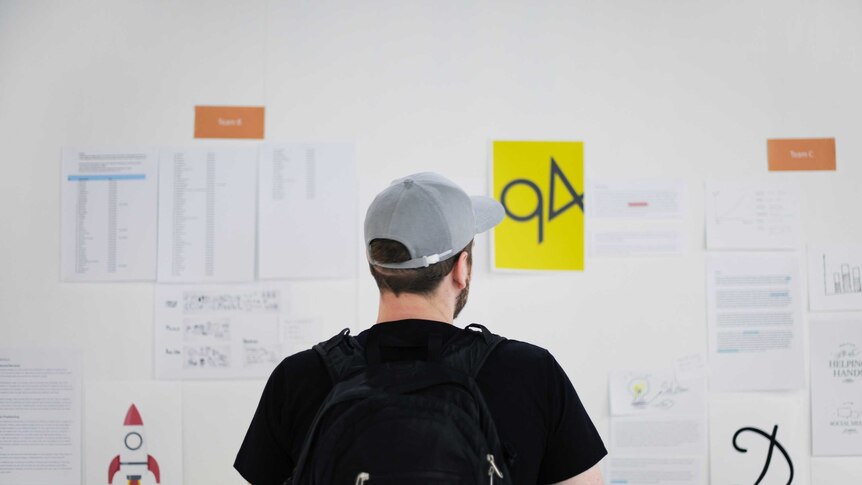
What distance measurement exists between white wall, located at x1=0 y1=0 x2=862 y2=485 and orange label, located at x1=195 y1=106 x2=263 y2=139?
0.03 meters

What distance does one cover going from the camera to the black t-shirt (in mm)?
840

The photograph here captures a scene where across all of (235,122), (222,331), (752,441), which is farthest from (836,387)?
(235,122)

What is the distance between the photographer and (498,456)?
2.67 feet

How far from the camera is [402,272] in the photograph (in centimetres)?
85

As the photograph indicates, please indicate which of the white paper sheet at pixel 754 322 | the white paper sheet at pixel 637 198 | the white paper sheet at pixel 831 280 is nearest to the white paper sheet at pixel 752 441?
the white paper sheet at pixel 754 322

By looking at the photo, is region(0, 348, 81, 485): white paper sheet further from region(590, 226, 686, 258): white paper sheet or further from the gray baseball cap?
region(590, 226, 686, 258): white paper sheet

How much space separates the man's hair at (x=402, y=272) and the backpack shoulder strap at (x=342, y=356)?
0.09 meters

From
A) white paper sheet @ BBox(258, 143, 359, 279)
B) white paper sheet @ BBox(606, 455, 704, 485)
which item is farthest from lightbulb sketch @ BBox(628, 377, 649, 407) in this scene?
white paper sheet @ BBox(258, 143, 359, 279)

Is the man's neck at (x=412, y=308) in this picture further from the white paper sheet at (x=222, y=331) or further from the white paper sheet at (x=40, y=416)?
the white paper sheet at (x=40, y=416)

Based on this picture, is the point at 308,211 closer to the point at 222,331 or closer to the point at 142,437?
the point at 222,331

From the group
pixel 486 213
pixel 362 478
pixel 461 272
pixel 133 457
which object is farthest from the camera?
pixel 133 457

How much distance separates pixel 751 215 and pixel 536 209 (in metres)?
0.52

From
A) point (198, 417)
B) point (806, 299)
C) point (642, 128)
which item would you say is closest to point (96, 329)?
point (198, 417)

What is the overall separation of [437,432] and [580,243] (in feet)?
2.92
